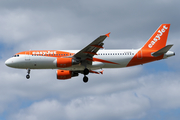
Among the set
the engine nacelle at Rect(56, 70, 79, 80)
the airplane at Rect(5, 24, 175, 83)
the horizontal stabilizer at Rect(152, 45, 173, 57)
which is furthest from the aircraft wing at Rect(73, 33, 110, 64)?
the horizontal stabilizer at Rect(152, 45, 173, 57)

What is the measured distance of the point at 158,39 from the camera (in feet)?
155

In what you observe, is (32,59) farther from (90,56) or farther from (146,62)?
(146,62)

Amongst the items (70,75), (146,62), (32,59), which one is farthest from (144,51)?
(32,59)

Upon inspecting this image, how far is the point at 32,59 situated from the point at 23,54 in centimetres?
176

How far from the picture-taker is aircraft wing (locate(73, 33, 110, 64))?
40069mm

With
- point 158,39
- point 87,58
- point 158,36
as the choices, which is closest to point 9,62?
point 87,58

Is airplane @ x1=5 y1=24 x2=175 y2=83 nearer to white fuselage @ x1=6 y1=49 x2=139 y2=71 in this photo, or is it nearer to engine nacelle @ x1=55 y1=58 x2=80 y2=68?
white fuselage @ x1=6 y1=49 x2=139 y2=71

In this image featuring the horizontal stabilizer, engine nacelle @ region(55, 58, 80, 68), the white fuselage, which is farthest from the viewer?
the white fuselage

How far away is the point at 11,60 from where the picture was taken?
4575 cm

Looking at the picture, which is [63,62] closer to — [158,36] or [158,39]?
[158,39]

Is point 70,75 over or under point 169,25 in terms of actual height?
under

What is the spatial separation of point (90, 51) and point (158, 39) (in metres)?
10.9

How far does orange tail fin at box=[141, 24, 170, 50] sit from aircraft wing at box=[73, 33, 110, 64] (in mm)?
7864

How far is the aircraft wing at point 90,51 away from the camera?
40069 mm
